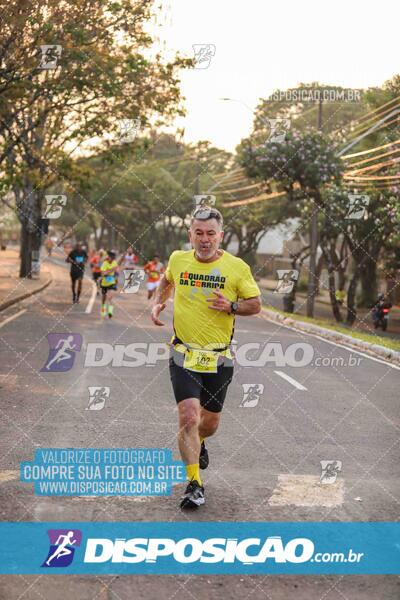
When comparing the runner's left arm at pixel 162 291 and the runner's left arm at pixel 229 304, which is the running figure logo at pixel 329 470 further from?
the runner's left arm at pixel 162 291

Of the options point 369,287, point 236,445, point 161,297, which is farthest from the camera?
point 369,287

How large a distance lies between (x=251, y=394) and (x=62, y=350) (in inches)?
184

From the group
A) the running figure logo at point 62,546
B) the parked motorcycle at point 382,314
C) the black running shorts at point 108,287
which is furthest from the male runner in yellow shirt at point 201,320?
the parked motorcycle at point 382,314

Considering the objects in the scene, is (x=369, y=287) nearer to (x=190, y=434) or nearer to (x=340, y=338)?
(x=340, y=338)

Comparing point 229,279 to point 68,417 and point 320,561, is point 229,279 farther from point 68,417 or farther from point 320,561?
point 68,417

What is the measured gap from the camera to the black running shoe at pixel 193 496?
19.2 ft

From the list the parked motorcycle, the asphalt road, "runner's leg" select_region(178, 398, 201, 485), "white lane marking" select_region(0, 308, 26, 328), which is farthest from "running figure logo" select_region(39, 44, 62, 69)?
the parked motorcycle

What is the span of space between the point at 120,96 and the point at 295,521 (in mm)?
20585

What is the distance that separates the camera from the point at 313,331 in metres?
23.3

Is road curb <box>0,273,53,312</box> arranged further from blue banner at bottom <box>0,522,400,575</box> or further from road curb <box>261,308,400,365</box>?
blue banner at bottom <box>0,522,400,575</box>

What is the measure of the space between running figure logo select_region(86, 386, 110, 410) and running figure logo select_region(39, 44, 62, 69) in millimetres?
10154

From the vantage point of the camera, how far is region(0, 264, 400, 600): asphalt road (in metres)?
4.64

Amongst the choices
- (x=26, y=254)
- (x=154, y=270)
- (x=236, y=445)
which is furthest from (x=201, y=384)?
(x=26, y=254)

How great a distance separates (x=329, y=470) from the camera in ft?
22.9
